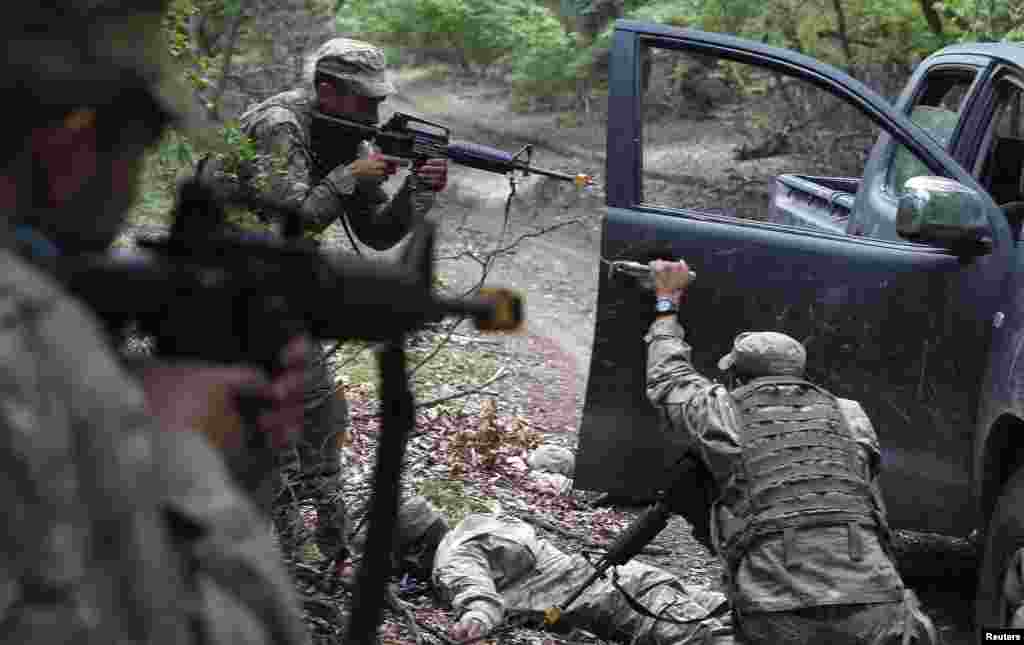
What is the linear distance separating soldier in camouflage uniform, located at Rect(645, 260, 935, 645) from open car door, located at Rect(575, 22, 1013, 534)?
275 millimetres

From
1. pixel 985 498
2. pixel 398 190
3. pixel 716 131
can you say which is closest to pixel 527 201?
pixel 716 131

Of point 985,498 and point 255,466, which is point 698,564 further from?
point 255,466

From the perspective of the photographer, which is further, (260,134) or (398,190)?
(398,190)

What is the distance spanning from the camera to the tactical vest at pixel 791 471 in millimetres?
3773

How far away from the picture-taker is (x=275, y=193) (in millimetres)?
4324

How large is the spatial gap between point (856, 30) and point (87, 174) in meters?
11.2

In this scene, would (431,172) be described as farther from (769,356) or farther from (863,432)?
(863,432)

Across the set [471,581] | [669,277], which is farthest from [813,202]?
[471,581]

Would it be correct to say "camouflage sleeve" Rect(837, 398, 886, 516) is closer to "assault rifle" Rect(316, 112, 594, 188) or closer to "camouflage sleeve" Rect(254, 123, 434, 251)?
"assault rifle" Rect(316, 112, 594, 188)

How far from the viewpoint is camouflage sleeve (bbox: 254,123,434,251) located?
→ 437 cm

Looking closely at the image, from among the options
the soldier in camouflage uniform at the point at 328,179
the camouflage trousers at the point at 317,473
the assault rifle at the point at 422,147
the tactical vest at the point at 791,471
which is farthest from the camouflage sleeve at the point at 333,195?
the tactical vest at the point at 791,471

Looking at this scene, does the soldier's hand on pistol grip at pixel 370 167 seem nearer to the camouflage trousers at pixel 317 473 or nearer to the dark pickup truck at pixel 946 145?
the camouflage trousers at pixel 317 473

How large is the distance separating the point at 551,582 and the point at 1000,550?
1476mm

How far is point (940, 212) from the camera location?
4074 millimetres
